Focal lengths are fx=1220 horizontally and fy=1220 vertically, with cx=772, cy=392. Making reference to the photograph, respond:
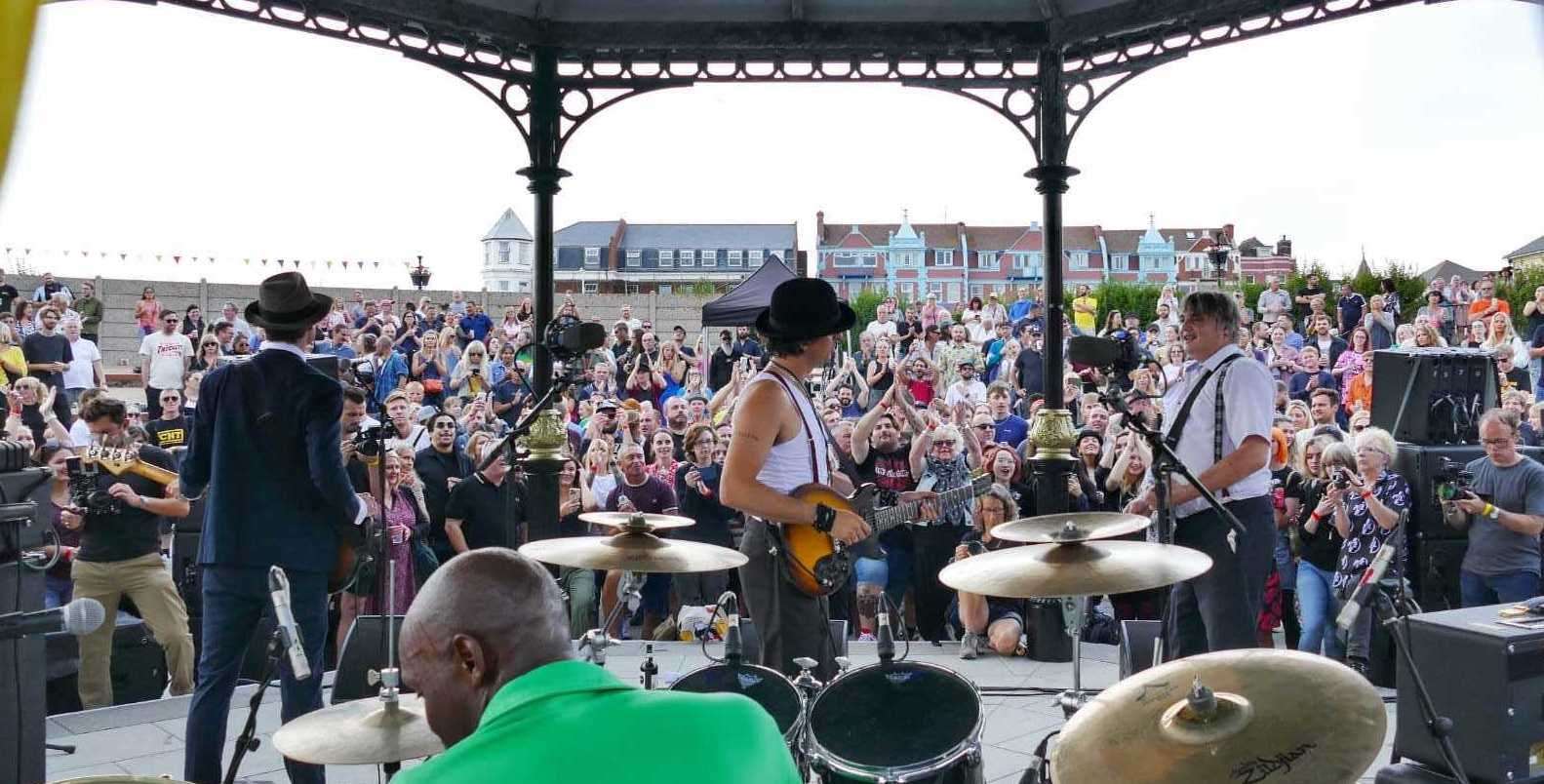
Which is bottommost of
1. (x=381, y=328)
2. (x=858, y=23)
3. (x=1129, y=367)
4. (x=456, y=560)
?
(x=456, y=560)

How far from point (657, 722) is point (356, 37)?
5646mm

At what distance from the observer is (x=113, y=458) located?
23.1ft

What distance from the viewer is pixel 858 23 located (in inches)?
271

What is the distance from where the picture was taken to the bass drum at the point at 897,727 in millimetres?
3652

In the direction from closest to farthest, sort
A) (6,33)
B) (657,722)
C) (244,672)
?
1. (6,33)
2. (657,722)
3. (244,672)

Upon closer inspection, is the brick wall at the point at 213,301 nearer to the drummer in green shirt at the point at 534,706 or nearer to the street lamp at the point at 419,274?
the street lamp at the point at 419,274

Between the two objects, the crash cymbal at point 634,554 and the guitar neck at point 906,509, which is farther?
the guitar neck at point 906,509

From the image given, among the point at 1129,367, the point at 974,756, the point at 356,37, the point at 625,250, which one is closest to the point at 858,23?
the point at 356,37

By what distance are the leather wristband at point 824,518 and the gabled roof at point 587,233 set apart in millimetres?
74183

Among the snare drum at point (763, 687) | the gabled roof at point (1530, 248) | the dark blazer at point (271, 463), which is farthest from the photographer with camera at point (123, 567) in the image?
the gabled roof at point (1530, 248)

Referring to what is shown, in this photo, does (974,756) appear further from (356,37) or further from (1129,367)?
(356,37)

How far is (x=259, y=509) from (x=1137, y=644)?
12.8 ft

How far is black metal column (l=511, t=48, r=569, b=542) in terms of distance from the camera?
685 cm

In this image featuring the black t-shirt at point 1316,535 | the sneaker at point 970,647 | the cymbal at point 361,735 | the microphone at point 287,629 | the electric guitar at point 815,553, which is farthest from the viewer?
the black t-shirt at point 1316,535
